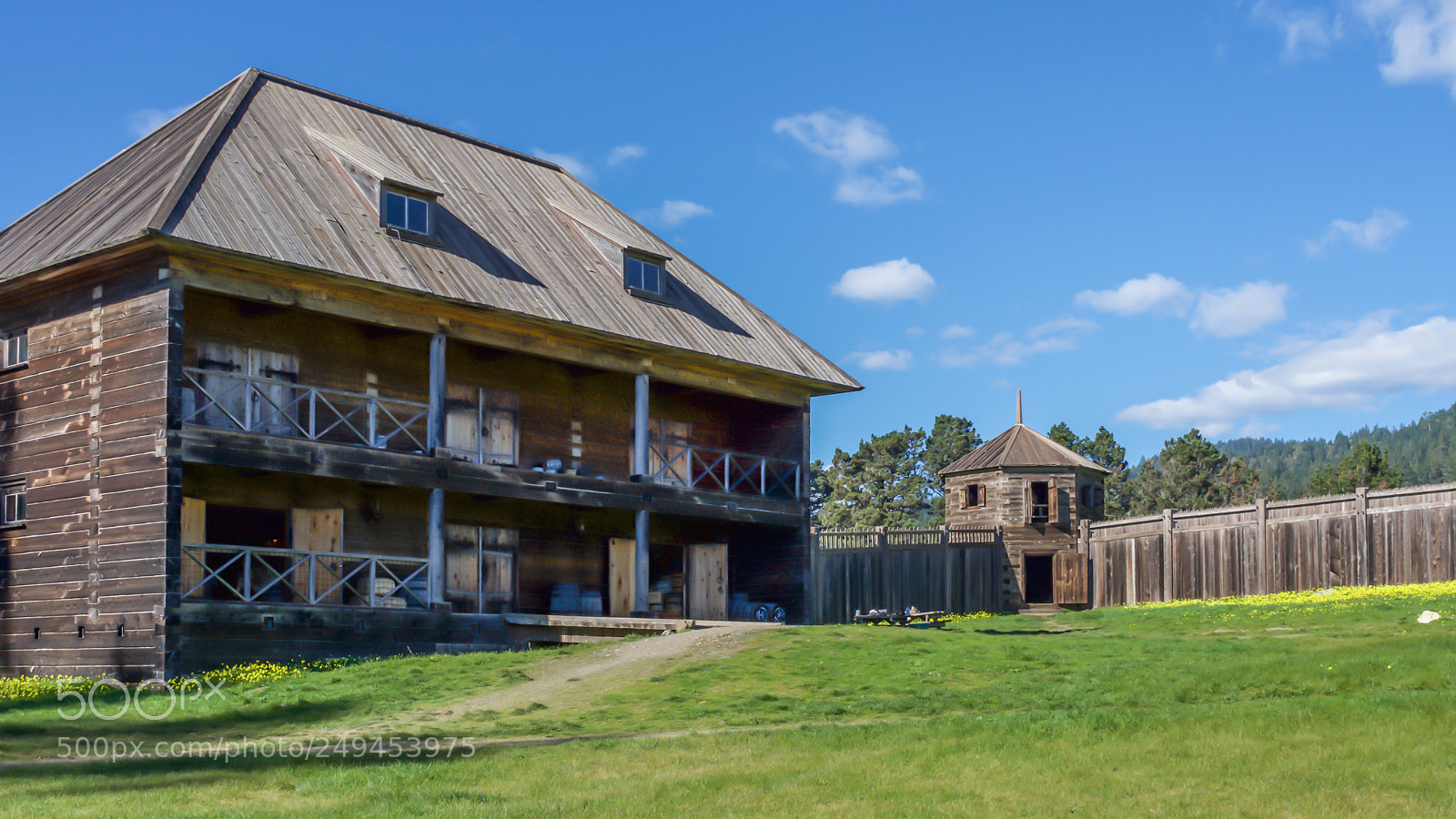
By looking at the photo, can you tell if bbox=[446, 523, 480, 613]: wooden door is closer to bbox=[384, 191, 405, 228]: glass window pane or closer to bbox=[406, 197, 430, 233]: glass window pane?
bbox=[406, 197, 430, 233]: glass window pane

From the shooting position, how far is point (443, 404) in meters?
23.9

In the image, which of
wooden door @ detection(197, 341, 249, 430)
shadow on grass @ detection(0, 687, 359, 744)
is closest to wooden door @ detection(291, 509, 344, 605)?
wooden door @ detection(197, 341, 249, 430)

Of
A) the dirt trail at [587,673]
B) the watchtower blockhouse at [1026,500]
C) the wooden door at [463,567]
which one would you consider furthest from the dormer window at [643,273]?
the watchtower blockhouse at [1026,500]

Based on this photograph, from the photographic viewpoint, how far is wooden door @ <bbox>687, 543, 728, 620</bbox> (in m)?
30.1

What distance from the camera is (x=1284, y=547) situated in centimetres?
3189

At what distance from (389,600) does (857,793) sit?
14485 millimetres

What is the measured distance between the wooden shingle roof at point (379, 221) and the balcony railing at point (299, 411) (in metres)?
2.14

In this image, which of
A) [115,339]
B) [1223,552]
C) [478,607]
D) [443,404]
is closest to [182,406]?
[115,339]

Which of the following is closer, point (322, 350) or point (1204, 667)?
point (1204, 667)

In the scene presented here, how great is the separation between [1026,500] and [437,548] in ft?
78.7

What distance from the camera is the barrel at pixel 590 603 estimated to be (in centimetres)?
2761

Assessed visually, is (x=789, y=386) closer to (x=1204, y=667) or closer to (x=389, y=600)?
(x=389, y=600)

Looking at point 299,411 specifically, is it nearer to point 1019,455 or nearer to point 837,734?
point 837,734

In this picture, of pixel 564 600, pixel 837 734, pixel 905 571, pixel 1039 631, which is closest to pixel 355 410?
pixel 564 600
